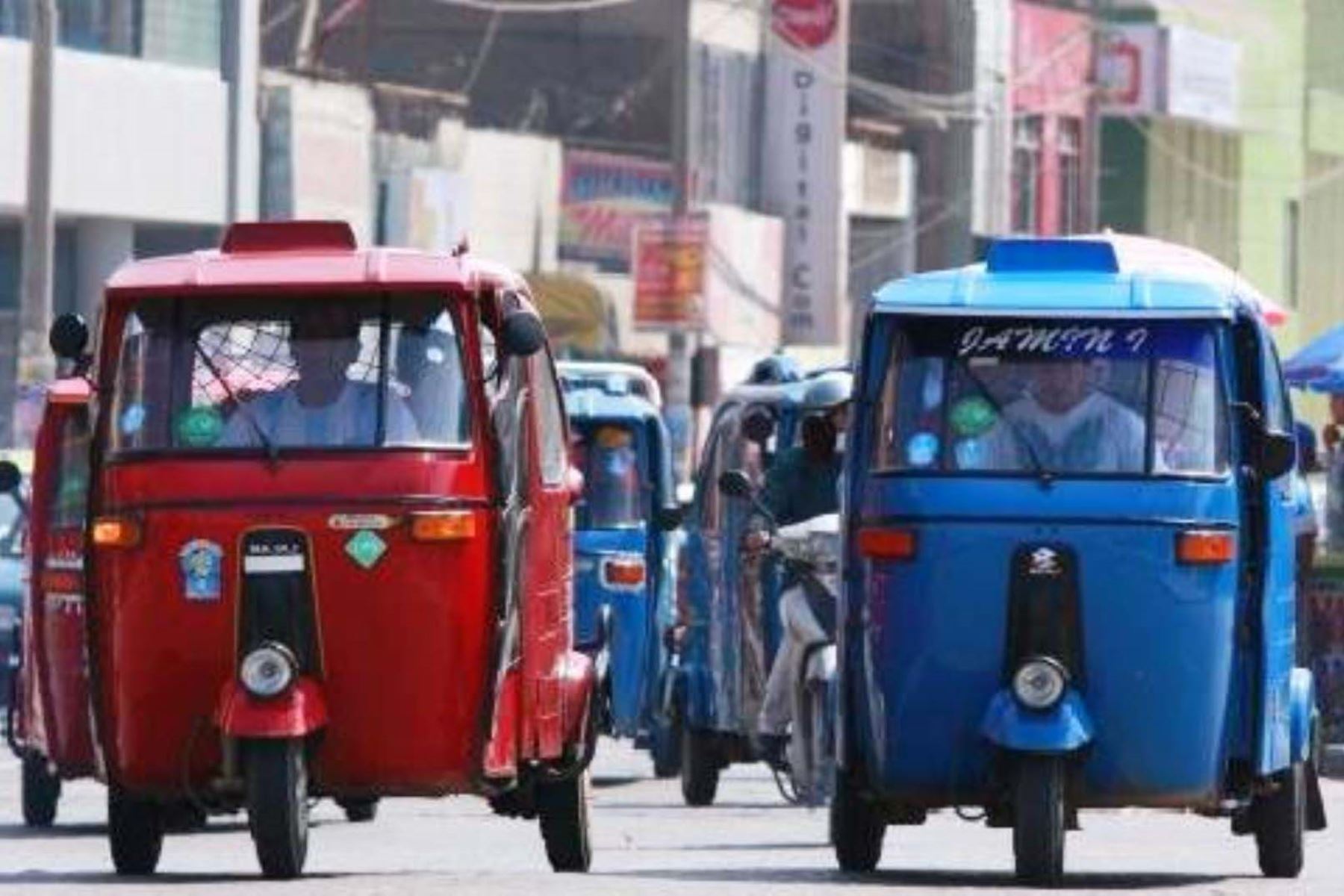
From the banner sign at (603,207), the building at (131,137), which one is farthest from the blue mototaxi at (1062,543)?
the banner sign at (603,207)

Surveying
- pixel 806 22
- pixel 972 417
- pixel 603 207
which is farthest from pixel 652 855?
pixel 806 22

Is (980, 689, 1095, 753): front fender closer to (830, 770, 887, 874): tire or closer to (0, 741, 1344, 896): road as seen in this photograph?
(0, 741, 1344, 896): road

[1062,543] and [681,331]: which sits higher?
[681,331]

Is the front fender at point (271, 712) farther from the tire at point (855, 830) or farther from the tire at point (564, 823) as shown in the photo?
the tire at point (855, 830)

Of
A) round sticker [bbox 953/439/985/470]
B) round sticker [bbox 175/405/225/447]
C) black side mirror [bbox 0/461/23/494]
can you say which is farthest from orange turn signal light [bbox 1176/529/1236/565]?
black side mirror [bbox 0/461/23/494]

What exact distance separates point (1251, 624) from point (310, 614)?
3.12 m

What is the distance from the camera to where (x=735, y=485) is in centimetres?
2259

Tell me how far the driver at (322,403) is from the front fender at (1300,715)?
10.4 feet

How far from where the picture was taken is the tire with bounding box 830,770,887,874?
60.1ft

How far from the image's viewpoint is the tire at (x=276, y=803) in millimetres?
17312

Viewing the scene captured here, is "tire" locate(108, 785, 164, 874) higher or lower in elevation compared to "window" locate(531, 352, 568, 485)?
lower

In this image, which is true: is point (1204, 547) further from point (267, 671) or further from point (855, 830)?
point (267, 671)

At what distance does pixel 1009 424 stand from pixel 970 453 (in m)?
0.16

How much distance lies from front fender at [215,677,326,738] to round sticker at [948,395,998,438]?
7.48ft
